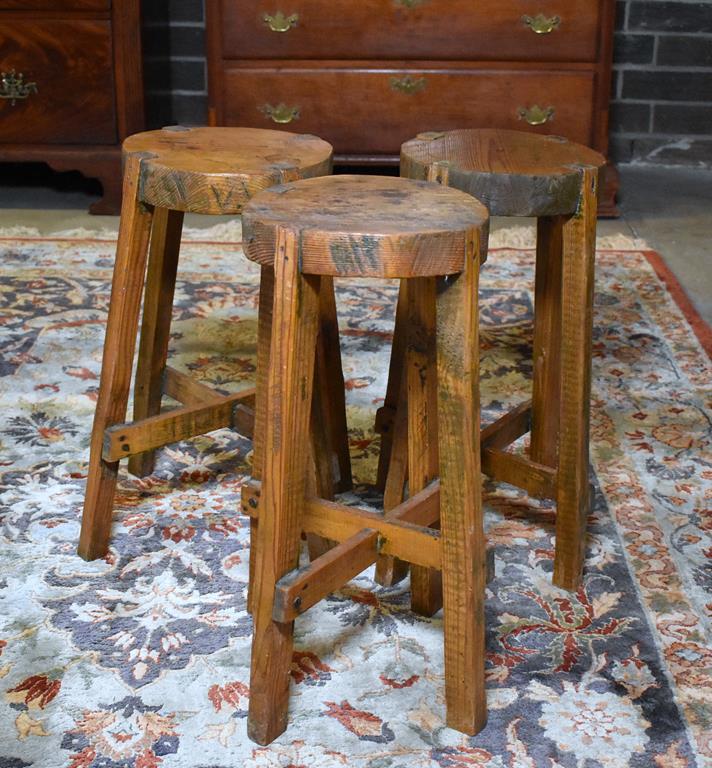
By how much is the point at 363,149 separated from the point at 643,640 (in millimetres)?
2638

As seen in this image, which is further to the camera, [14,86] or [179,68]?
[179,68]

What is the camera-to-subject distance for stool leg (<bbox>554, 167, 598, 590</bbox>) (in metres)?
1.74

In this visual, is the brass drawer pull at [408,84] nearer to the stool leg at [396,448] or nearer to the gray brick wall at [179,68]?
the gray brick wall at [179,68]

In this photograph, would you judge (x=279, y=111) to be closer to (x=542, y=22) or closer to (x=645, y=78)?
(x=542, y=22)

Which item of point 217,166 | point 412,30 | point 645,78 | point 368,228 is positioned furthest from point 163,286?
point 645,78

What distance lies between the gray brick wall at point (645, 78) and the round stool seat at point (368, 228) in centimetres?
316

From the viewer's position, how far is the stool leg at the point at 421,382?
5.46 ft

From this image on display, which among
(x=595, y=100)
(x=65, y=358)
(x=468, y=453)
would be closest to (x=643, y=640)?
(x=468, y=453)

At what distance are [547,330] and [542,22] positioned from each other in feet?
7.15

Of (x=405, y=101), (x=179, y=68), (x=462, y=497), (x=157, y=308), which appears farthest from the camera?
(x=179, y=68)

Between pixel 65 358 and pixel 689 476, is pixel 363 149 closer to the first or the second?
pixel 65 358

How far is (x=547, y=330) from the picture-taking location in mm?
1980

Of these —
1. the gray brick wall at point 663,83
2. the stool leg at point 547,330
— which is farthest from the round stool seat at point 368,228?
the gray brick wall at point 663,83

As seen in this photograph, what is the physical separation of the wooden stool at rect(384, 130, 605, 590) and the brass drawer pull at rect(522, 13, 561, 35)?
2.05 meters
